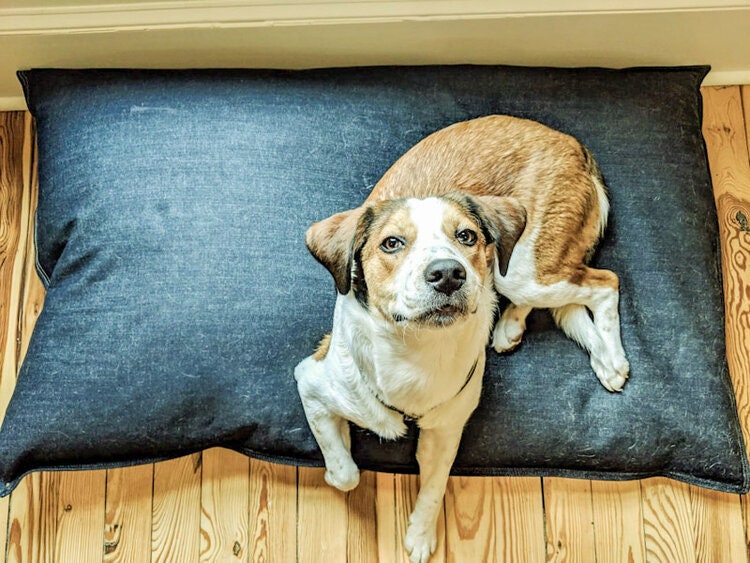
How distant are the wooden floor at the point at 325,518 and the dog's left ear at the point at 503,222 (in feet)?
2.71

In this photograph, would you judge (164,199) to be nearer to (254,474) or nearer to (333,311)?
(333,311)

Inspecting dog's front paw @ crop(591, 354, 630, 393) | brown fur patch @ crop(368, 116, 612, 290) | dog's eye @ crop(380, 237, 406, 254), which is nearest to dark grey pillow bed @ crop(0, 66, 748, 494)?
dog's front paw @ crop(591, 354, 630, 393)

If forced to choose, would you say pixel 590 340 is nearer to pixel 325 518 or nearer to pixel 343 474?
pixel 343 474

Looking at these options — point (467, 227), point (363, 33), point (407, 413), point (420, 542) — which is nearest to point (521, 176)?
point (467, 227)

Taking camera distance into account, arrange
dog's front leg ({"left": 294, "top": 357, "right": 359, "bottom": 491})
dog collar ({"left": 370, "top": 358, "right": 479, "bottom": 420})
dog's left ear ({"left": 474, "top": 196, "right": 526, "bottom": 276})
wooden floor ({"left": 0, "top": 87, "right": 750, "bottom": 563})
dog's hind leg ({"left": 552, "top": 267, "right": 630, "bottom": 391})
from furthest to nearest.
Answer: wooden floor ({"left": 0, "top": 87, "right": 750, "bottom": 563}) < dog's hind leg ({"left": 552, "top": 267, "right": 630, "bottom": 391}) < dog's front leg ({"left": 294, "top": 357, "right": 359, "bottom": 491}) < dog collar ({"left": 370, "top": 358, "right": 479, "bottom": 420}) < dog's left ear ({"left": 474, "top": 196, "right": 526, "bottom": 276})

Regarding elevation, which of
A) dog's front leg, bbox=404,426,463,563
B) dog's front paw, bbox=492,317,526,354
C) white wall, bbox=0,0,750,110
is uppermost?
white wall, bbox=0,0,750,110

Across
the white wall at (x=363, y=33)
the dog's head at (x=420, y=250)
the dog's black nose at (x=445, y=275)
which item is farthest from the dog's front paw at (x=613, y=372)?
the white wall at (x=363, y=33)

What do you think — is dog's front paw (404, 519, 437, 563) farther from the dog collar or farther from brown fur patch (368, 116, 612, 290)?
brown fur patch (368, 116, 612, 290)

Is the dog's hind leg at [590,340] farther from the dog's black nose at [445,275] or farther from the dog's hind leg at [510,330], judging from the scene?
the dog's black nose at [445,275]

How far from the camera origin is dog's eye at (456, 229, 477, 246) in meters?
1.83

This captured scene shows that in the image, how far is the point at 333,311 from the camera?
90.6 inches

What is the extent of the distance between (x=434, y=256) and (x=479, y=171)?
1.60 feet

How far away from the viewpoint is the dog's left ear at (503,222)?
6.35 feet

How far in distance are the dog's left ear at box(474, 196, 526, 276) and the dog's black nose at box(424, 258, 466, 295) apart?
26 centimetres
